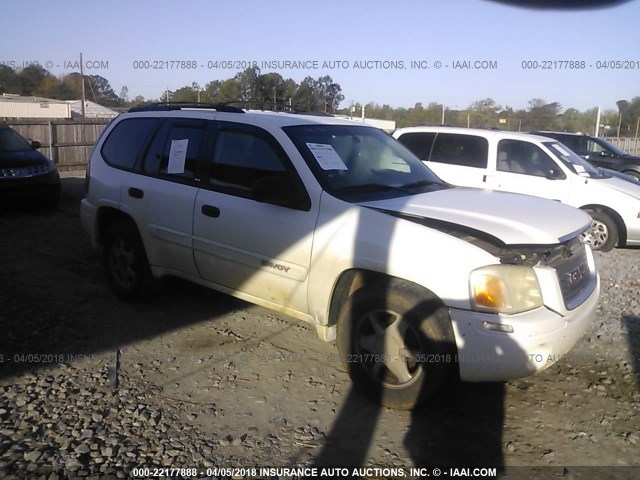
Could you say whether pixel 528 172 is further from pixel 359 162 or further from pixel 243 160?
pixel 243 160

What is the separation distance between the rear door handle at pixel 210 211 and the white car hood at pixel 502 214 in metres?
1.25

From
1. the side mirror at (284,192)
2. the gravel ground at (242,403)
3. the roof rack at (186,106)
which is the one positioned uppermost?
the roof rack at (186,106)

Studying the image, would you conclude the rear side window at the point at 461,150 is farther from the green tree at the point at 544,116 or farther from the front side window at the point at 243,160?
the green tree at the point at 544,116

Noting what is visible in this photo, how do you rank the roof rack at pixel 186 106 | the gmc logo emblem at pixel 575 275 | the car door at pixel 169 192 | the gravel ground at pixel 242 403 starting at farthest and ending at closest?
the roof rack at pixel 186 106 → the car door at pixel 169 192 → the gmc logo emblem at pixel 575 275 → the gravel ground at pixel 242 403

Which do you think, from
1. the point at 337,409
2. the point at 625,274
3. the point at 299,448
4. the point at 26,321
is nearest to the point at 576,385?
the point at 337,409

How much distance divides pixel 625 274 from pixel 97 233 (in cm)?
634

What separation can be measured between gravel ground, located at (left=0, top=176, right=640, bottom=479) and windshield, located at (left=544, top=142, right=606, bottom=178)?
390 cm

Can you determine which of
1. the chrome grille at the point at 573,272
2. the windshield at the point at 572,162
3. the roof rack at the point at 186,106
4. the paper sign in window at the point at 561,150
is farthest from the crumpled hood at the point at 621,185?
the roof rack at the point at 186,106

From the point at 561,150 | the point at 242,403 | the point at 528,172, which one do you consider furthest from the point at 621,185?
the point at 242,403

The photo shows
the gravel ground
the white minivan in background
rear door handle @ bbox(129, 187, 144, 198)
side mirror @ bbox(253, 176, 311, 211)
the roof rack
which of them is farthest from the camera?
the white minivan in background

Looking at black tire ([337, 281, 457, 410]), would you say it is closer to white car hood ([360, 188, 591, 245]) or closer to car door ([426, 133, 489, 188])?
white car hood ([360, 188, 591, 245])

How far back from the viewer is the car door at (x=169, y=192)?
15.5 feet

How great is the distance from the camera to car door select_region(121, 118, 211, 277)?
472cm

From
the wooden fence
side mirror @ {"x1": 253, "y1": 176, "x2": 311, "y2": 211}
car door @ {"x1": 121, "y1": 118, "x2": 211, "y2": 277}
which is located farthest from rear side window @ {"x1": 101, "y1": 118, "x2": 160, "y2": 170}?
the wooden fence
